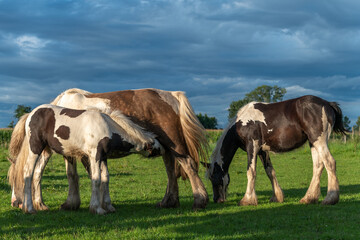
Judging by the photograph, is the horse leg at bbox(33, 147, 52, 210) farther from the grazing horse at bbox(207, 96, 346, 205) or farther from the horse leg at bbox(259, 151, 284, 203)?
the horse leg at bbox(259, 151, 284, 203)

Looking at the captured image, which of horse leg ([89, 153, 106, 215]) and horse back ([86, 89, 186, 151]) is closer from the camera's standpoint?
horse leg ([89, 153, 106, 215])

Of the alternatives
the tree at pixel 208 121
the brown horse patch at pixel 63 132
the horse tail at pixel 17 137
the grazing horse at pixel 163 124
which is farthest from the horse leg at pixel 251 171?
the tree at pixel 208 121

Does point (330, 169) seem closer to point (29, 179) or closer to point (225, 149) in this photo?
point (225, 149)

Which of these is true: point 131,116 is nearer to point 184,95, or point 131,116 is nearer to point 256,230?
point 184,95

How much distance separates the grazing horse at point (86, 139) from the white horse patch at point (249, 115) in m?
2.60

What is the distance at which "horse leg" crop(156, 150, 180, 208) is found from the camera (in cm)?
1021

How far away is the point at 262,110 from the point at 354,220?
3535 mm

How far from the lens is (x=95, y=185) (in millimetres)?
8789

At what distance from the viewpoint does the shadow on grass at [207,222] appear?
7324 mm

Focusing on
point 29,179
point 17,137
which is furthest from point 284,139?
point 17,137

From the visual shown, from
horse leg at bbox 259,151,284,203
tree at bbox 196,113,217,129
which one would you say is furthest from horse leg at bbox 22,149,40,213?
tree at bbox 196,113,217,129

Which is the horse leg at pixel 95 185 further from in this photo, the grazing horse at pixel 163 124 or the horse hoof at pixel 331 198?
the horse hoof at pixel 331 198

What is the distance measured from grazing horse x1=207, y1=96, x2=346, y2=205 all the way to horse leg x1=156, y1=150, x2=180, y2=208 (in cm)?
139

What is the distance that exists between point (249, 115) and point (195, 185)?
2370 millimetres
